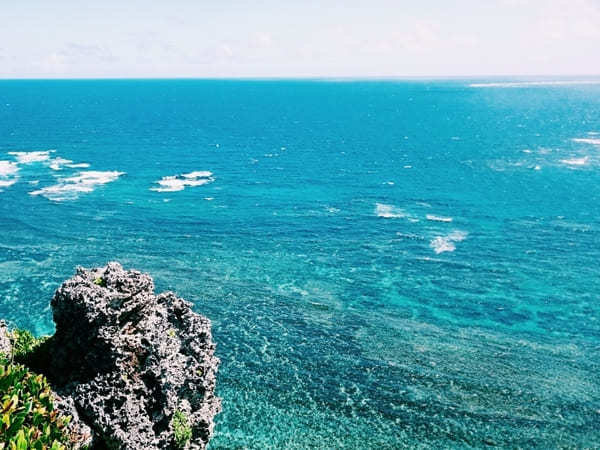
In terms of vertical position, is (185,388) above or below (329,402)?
above

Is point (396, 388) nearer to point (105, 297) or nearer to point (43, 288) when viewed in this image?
point (105, 297)

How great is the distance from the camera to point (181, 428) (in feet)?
125

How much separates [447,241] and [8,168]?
129 m

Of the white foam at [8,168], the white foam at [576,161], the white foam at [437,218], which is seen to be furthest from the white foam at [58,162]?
the white foam at [576,161]

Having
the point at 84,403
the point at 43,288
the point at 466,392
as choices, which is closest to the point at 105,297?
the point at 84,403

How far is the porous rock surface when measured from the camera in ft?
114

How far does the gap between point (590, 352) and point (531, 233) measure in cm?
4422

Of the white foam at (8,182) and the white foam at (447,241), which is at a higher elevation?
the white foam at (8,182)

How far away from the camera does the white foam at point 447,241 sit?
10662cm

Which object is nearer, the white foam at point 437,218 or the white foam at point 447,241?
the white foam at point 447,241

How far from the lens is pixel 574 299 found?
87.0 meters

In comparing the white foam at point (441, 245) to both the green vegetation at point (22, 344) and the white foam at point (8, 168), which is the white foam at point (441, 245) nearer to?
the green vegetation at point (22, 344)

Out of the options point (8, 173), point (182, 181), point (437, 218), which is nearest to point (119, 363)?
point (437, 218)

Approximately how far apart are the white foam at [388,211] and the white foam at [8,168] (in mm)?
103330
